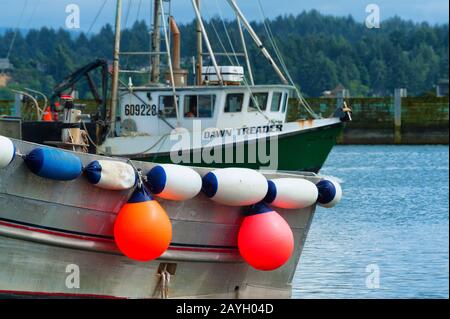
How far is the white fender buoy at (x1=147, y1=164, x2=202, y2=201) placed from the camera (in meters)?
11.9

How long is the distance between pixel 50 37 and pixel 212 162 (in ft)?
383

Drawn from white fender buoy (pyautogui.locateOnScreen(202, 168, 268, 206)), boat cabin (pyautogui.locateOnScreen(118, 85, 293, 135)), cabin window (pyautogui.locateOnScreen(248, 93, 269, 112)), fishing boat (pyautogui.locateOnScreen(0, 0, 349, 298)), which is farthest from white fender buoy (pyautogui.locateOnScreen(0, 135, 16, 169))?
cabin window (pyautogui.locateOnScreen(248, 93, 269, 112))

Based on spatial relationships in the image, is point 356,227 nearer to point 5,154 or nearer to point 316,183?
point 316,183

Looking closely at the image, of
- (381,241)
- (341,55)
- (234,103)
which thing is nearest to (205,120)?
(234,103)

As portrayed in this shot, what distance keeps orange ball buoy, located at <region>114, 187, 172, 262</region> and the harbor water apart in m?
3.96

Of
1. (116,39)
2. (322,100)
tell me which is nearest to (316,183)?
(116,39)

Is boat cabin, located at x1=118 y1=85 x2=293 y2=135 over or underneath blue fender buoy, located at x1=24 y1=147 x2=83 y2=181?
underneath

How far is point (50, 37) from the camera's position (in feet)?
462

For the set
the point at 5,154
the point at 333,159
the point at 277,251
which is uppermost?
the point at 5,154

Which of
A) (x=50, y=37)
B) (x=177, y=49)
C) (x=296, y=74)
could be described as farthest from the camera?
(x=50, y=37)

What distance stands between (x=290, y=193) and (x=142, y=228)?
1878 mm

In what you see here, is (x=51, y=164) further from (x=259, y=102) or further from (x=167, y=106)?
(x=259, y=102)

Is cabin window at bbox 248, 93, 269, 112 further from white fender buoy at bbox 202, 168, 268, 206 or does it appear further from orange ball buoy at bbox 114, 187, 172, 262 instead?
orange ball buoy at bbox 114, 187, 172, 262

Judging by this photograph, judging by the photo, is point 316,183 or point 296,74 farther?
point 296,74
